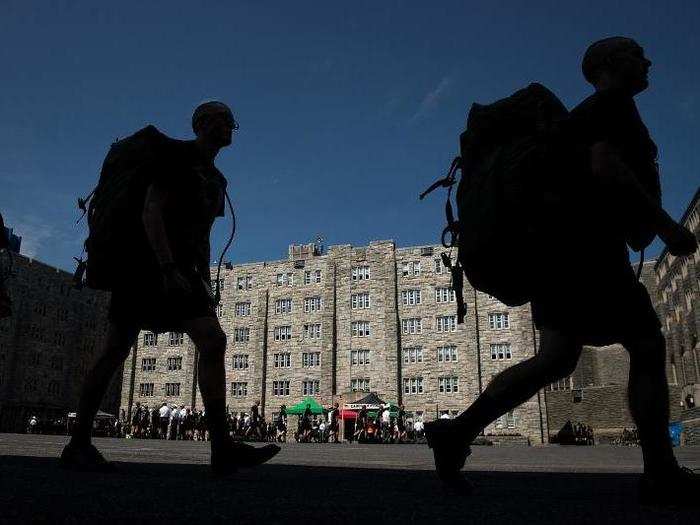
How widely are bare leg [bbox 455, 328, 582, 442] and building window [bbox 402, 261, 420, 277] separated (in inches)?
1982

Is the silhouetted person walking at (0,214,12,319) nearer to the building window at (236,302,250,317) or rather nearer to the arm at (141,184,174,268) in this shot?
the arm at (141,184,174,268)

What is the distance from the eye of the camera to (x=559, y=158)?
2244 millimetres

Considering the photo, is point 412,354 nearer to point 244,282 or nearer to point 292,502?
point 244,282

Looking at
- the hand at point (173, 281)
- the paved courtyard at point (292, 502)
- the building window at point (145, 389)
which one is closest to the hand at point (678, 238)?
the paved courtyard at point (292, 502)

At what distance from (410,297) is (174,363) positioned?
77.3ft

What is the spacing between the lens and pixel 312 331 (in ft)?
178

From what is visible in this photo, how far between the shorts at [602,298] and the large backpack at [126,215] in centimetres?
191

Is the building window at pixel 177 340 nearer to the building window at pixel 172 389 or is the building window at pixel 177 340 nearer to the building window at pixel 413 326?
the building window at pixel 172 389

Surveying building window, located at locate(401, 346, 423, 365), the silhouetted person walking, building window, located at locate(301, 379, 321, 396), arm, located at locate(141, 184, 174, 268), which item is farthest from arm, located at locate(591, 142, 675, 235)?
building window, located at locate(301, 379, 321, 396)

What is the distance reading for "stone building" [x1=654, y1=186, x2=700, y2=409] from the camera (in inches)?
1730

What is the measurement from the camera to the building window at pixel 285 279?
185 feet

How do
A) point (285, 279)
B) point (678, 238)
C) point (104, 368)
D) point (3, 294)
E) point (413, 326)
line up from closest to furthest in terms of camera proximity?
point (678, 238) → point (104, 368) → point (3, 294) → point (413, 326) → point (285, 279)

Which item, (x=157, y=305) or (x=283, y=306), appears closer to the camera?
(x=157, y=305)

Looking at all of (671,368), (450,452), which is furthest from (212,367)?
(671,368)
